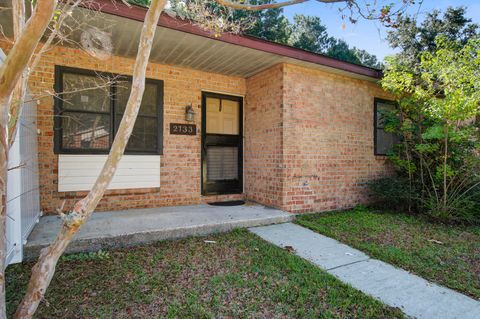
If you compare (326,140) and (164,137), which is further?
(326,140)

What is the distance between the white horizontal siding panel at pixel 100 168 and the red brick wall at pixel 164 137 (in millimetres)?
88

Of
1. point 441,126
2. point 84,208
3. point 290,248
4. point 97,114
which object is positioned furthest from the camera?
point 441,126

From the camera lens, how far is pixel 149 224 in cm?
375

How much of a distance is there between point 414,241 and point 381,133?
324 centimetres

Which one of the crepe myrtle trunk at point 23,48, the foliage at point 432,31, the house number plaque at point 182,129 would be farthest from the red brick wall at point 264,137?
the foliage at point 432,31

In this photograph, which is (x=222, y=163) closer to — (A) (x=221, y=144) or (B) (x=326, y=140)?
(A) (x=221, y=144)

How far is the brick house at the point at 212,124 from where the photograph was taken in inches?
165

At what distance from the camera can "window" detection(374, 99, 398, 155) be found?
6.13m

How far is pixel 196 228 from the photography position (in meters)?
3.77

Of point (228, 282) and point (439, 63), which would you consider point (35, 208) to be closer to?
point (228, 282)

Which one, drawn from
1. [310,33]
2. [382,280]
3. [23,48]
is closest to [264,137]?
[382,280]

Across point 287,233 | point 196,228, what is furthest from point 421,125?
point 196,228

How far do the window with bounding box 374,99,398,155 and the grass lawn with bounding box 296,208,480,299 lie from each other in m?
1.71

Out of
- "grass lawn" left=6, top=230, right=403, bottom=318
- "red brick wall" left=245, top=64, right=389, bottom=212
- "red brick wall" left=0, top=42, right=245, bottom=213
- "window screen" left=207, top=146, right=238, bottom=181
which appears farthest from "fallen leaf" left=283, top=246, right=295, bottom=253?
"window screen" left=207, top=146, right=238, bottom=181
